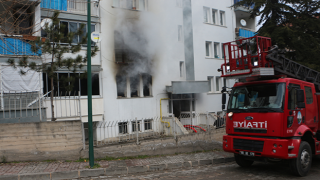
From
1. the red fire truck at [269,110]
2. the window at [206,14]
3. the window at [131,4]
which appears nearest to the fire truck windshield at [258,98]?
the red fire truck at [269,110]

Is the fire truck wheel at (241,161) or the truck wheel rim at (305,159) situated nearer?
the truck wheel rim at (305,159)

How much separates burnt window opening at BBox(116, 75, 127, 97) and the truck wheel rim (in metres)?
9.29

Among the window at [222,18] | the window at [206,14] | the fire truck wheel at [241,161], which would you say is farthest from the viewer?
the window at [222,18]

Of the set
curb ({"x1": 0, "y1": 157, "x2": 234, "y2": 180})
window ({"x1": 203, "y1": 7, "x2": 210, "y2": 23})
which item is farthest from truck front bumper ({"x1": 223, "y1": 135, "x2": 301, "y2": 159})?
window ({"x1": 203, "y1": 7, "x2": 210, "y2": 23})

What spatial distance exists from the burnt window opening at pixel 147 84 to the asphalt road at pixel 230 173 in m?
7.09

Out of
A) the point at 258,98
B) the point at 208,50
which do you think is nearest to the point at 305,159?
the point at 258,98

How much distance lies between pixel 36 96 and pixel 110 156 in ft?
11.0

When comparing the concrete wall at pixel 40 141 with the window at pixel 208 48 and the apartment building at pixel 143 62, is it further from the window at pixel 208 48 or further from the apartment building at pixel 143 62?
the window at pixel 208 48

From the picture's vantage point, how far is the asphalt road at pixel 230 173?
6.94 meters

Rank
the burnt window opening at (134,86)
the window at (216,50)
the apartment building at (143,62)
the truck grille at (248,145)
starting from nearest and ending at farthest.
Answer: the truck grille at (248,145) < the apartment building at (143,62) < the burnt window opening at (134,86) < the window at (216,50)

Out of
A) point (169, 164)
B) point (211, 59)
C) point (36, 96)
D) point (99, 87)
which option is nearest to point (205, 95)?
point (211, 59)

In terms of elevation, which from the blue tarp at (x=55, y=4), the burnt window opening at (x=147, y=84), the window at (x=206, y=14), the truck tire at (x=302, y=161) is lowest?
the truck tire at (x=302, y=161)

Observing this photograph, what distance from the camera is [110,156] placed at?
8.73 m

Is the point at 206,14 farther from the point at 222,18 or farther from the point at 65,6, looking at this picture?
the point at 65,6
